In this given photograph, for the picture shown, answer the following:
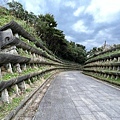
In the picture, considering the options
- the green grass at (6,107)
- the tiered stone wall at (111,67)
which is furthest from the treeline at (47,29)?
the green grass at (6,107)

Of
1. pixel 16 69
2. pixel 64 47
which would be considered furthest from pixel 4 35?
pixel 64 47

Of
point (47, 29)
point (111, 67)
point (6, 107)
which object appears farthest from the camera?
point (47, 29)

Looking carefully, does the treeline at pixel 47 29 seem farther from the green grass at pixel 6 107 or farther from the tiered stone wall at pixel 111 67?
the green grass at pixel 6 107

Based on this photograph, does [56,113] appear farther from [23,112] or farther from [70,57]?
[70,57]

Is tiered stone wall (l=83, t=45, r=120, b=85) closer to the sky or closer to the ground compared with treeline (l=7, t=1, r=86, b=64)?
closer to the ground

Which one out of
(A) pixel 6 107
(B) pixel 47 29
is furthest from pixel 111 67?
(B) pixel 47 29

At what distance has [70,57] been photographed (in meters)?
47.5

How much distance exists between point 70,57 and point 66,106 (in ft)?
141

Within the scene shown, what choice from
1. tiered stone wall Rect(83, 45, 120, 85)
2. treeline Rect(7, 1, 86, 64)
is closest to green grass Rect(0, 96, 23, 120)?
tiered stone wall Rect(83, 45, 120, 85)

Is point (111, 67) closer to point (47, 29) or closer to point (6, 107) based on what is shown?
point (6, 107)

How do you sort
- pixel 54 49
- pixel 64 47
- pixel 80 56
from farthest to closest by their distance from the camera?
pixel 80 56, pixel 64 47, pixel 54 49

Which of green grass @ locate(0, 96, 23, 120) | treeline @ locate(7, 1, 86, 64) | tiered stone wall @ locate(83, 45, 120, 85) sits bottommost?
green grass @ locate(0, 96, 23, 120)

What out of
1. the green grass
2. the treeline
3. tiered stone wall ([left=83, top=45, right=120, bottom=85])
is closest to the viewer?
the green grass

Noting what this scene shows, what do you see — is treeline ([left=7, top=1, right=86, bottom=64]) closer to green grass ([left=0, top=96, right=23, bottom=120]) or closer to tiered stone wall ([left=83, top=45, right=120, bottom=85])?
tiered stone wall ([left=83, top=45, right=120, bottom=85])
